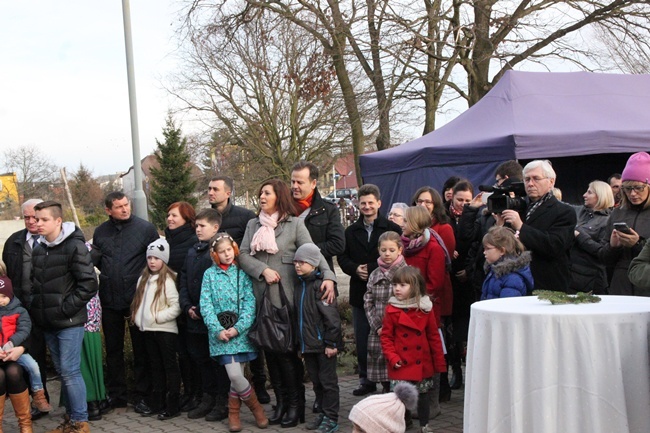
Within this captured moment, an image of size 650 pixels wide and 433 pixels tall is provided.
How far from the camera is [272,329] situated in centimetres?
606

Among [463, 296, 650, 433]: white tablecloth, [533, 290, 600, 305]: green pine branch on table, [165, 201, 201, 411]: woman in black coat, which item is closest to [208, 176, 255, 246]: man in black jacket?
[165, 201, 201, 411]: woman in black coat

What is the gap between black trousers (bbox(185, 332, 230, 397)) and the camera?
661 centimetres

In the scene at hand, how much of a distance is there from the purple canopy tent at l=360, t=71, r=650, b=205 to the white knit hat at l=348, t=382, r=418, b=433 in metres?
5.61

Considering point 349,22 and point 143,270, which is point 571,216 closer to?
point 143,270

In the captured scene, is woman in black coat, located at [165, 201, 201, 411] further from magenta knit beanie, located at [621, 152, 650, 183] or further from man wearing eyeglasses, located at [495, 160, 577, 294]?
magenta knit beanie, located at [621, 152, 650, 183]

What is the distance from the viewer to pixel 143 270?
6840mm

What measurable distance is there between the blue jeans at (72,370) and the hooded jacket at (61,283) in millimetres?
82

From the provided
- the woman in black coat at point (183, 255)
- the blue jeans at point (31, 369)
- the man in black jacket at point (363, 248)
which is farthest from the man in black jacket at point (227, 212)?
the blue jeans at point (31, 369)

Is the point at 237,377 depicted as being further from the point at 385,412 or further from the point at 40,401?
the point at 385,412

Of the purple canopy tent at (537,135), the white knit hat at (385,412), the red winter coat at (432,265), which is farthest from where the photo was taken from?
the purple canopy tent at (537,135)

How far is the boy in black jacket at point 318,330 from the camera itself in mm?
6027

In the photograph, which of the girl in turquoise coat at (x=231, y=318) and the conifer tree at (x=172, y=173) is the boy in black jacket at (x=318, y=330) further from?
the conifer tree at (x=172, y=173)

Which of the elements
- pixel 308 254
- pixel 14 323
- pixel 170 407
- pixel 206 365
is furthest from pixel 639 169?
pixel 14 323

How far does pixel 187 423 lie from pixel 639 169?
397 cm
